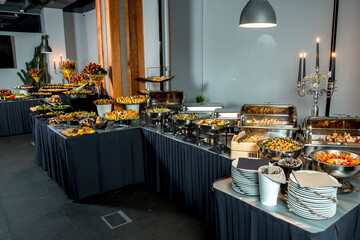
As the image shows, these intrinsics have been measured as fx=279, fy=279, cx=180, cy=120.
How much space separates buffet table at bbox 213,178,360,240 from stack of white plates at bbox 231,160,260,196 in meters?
0.03

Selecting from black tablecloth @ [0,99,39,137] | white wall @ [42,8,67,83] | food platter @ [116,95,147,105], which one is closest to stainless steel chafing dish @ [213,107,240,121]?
food platter @ [116,95,147,105]

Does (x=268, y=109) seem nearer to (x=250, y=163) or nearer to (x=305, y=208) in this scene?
(x=250, y=163)

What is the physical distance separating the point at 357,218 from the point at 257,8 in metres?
1.44

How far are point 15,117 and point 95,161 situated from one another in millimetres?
3910

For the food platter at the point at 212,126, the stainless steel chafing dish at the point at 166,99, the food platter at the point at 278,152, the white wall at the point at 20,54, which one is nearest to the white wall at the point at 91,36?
the white wall at the point at 20,54

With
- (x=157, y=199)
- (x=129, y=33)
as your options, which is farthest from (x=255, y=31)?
(x=157, y=199)

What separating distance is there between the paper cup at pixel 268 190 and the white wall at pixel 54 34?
7399 millimetres

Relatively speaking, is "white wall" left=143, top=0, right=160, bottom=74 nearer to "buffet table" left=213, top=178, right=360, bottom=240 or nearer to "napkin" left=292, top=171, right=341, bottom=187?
"buffet table" left=213, top=178, right=360, bottom=240

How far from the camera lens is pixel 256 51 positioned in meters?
3.90

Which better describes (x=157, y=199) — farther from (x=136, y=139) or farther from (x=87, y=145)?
(x=87, y=145)

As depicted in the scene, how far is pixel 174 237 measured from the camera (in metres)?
2.12

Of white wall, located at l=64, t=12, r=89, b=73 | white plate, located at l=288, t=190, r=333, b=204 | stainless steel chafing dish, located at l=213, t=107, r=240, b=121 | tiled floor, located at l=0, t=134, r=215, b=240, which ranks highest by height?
white wall, located at l=64, t=12, r=89, b=73

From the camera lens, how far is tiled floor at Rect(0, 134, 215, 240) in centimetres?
218

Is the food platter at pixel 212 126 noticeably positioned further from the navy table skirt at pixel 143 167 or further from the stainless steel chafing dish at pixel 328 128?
the stainless steel chafing dish at pixel 328 128
